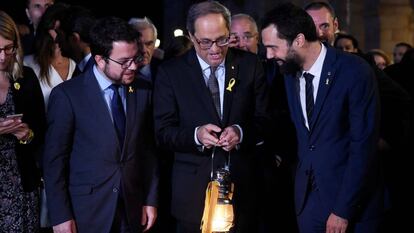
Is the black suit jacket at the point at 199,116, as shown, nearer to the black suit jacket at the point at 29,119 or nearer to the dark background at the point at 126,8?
the black suit jacket at the point at 29,119

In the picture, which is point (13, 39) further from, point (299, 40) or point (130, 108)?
point (299, 40)

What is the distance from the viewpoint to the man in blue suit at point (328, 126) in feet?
13.3

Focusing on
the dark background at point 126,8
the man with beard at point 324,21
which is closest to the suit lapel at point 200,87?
the man with beard at point 324,21

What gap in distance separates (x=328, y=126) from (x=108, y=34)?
1.56 metres

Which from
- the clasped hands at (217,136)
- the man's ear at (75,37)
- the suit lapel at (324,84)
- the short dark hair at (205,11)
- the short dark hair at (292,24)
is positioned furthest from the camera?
the man's ear at (75,37)

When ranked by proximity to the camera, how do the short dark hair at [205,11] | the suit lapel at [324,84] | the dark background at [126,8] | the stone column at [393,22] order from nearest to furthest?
1. the suit lapel at [324,84]
2. the short dark hair at [205,11]
3. the stone column at [393,22]
4. the dark background at [126,8]

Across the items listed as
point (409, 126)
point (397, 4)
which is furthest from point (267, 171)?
point (397, 4)

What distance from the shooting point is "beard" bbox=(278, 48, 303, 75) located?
167 inches

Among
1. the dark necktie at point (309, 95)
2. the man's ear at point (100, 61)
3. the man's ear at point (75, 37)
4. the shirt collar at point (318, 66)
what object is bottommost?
the dark necktie at point (309, 95)

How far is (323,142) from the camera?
13.6 feet

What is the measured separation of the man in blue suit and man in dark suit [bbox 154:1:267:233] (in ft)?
0.92

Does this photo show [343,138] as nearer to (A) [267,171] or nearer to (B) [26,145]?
(A) [267,171]

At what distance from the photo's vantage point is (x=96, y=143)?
13.8 feet

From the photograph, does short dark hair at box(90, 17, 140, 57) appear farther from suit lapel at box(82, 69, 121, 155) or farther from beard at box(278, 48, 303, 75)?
beard at box(278, 48, 303, 75)
